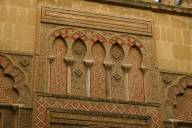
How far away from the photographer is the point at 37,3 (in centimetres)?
802

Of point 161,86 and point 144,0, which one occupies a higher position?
point 144,0

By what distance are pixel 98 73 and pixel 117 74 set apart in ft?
0.98

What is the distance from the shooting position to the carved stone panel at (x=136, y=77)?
793cm

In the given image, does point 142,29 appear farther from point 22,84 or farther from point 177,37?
point 22,84

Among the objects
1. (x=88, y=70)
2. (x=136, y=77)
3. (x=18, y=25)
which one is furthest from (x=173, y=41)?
(x=18, y=25)

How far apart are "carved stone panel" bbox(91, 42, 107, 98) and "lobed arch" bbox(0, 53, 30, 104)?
1.01 m

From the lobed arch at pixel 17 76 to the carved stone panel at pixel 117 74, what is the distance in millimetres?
1316

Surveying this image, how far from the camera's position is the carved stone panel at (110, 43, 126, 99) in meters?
7.86

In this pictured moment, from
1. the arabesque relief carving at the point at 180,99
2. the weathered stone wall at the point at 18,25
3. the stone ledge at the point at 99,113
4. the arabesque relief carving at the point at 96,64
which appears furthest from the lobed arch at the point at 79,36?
the arabesque relief carving at the point at 180,99

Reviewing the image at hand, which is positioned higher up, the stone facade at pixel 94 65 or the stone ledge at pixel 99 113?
the stone facade at pixel 94 65

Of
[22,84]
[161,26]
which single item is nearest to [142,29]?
[161,26]

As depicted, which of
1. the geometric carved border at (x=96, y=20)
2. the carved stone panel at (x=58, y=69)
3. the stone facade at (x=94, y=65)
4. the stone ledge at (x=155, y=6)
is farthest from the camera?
the stone ledge at (x=155, y=6)

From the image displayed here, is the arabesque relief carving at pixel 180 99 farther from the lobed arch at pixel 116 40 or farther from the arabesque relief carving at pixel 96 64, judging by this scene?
→ the lobed arch at pixel 116 40

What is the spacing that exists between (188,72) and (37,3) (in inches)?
103
